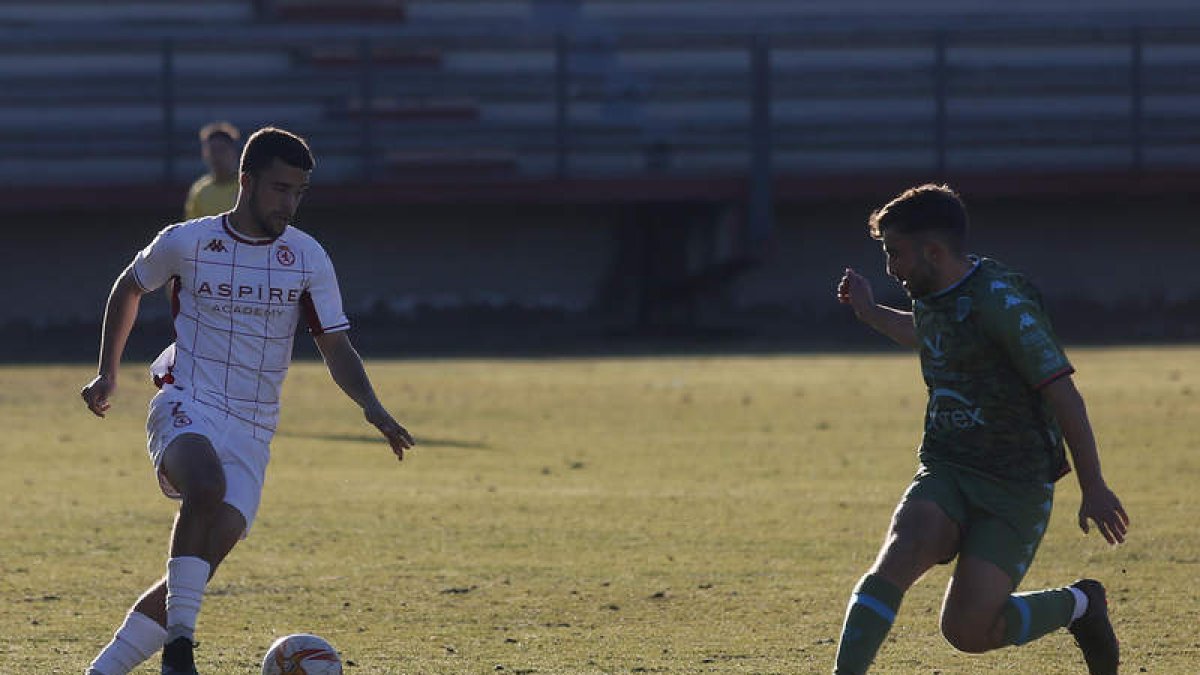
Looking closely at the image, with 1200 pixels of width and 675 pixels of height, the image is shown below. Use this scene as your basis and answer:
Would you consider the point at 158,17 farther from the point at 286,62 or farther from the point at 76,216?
the point at 76,216

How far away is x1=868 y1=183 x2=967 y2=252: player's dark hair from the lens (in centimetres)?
600

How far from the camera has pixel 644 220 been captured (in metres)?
27.8

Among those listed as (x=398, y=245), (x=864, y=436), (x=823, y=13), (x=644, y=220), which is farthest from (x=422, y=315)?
(x=864, y=436)

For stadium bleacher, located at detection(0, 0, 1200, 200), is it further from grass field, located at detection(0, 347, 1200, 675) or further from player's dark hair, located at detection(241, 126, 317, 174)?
player's dark hair, located at detection(241, 126, 317, 174)

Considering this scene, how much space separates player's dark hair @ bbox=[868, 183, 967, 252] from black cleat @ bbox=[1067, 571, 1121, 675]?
128cm

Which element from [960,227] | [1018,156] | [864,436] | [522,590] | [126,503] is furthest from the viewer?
[1018,156]

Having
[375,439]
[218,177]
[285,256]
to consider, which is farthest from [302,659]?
[218,177]

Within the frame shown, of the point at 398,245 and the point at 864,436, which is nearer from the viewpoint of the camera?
the point at 864,436

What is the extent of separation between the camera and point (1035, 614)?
6.21 metres

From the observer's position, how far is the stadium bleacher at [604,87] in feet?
90.7

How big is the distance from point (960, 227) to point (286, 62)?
2439 centimetres

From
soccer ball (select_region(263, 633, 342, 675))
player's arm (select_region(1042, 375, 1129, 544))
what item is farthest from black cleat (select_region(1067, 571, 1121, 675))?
soccer ball (select_region(263, 633, 342, 675))

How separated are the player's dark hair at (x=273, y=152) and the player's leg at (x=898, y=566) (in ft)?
6.99

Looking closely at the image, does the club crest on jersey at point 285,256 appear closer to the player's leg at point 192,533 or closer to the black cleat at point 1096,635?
the player's leg at point 192,533
